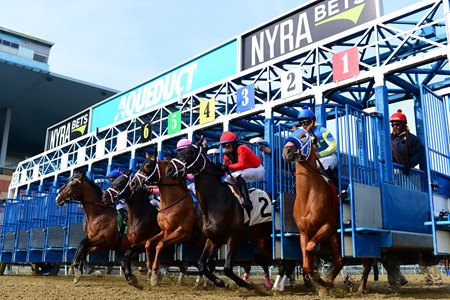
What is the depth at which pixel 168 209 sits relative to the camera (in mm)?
7527

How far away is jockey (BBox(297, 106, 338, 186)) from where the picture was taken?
235 inches

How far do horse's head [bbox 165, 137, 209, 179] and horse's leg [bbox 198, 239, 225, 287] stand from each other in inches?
39.7

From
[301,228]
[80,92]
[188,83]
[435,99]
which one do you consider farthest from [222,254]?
[80,92]

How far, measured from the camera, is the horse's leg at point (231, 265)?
6.15 metres

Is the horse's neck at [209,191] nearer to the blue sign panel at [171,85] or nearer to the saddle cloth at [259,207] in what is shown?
the saddle cloth at [259,207]

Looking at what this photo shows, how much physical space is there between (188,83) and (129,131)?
2166mm

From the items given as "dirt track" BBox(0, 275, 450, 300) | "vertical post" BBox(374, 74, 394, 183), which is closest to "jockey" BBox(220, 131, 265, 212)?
"dirt track" BBox(0, 275, 450, 300)

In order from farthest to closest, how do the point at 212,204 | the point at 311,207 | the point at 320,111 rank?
the point at 320,111 → the point at 212,204 → the point at 311,207

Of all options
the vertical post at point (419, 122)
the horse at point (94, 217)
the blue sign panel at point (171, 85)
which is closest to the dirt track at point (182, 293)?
the horse at point (94, 217)

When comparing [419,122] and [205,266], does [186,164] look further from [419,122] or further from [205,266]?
[419,122]

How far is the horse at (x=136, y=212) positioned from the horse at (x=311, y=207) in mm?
3319

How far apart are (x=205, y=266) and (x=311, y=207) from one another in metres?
1.74

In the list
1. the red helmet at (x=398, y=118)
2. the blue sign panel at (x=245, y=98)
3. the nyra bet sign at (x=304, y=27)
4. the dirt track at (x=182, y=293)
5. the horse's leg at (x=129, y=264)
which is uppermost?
the nyra bet sign at (x=304, y=27)

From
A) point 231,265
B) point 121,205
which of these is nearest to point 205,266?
point 231,265
